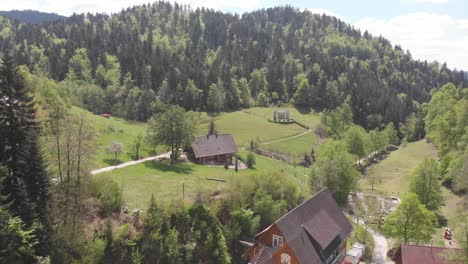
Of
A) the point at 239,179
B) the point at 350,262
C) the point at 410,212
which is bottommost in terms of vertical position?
the point at 350,262

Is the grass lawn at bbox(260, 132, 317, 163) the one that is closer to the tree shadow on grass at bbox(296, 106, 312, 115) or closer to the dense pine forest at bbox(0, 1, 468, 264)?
the dense pine forest at bbox(0, 1, 468, 264)

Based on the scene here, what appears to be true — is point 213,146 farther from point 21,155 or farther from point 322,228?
point 21,155

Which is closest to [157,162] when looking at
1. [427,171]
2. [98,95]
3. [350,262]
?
[350,262]

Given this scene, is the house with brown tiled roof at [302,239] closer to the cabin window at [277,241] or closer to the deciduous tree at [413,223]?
the cabin window at [277,241]

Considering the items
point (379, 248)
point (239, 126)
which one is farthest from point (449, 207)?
point (239, 126)

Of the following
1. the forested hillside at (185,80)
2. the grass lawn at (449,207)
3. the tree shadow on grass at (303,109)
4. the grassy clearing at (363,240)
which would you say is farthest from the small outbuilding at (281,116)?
the grassy clearing at (363,240)

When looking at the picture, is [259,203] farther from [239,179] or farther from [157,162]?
[157,162]
